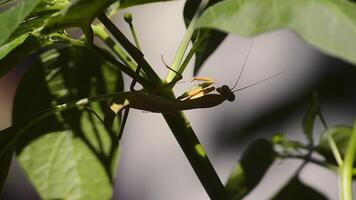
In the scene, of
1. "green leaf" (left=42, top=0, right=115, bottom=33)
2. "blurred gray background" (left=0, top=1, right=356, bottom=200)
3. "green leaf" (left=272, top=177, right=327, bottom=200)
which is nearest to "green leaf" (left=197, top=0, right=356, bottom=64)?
"green leaf" (left=42, top=0, right=115, bottom=33)

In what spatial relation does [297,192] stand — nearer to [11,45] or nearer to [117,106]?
[117,106]

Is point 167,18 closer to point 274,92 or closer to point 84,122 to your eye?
point 274,92

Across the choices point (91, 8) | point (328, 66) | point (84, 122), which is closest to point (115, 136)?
point (84, 122)

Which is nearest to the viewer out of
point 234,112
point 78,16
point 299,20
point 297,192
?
point 299,20

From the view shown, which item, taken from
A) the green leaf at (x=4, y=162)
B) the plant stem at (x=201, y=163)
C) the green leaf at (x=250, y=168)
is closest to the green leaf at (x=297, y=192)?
the green leaf at (x=250, y=168)

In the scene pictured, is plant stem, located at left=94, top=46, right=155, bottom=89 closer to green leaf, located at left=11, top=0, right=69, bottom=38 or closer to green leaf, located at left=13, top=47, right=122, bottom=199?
green leaf, located at left=11, top=0, right=69, bottom=38

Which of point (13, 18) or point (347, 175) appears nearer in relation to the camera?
point (13, 18)

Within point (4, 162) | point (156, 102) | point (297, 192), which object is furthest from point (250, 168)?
point (4, 162)

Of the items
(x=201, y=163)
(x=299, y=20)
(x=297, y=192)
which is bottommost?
(x=297, y=192)
